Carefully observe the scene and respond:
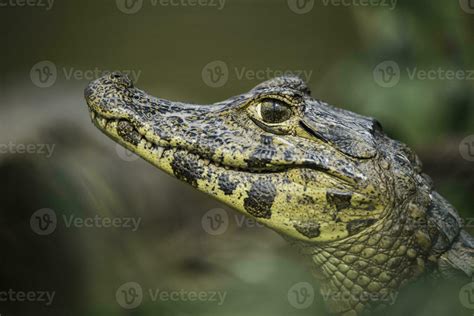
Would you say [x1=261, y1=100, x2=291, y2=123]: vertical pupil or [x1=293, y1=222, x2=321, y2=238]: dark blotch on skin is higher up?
[x1=261, y1=100, x2=291, y2=123]: vertical pupil

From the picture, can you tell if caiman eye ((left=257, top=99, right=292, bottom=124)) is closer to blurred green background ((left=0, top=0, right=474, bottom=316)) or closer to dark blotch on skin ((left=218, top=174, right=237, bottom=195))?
dark blotch on skin ((left=218, top=174, right=237, bottom=195))

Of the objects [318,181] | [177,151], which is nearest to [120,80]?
[177,151]

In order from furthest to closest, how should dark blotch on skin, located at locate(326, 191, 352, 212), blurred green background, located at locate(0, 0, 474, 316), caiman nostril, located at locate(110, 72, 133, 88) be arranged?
1. blurred green background, located at locate(0, 0, 474, 316)
2. caiman nostril, located at locate(110, 72, 133, 88)
3. dark blotch on skin, located at locate(326, 191, 352, 212)

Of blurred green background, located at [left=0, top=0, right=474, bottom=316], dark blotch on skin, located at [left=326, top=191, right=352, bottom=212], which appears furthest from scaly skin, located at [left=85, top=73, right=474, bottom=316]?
blurred green background, located at [left=0, top=0, right=474, bottom=316]

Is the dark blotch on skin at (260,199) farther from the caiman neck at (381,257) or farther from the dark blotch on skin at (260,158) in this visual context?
the caiman neck at (381,257)

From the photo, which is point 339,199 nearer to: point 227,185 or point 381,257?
point 381,257

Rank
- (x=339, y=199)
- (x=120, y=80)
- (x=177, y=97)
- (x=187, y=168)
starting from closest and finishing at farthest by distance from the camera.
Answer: (x=339, y=199) → (x=187, y=168) → (x=120, y=80) → (x=177, y=97)

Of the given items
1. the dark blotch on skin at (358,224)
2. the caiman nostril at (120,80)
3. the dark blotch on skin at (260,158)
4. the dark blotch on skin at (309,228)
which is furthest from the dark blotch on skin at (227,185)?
the caiman nostril at (120,80)
